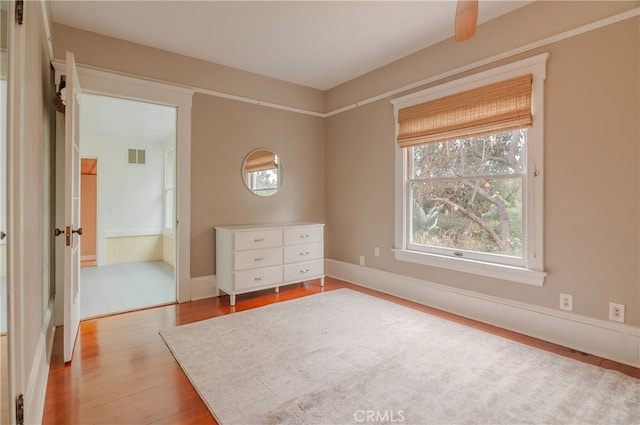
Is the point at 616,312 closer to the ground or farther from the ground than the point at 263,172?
closer to the ground

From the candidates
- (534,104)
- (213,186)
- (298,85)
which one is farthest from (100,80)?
(534,104)

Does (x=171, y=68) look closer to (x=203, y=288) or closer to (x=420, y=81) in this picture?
(x=203, y=288)

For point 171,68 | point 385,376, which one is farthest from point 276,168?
point 385,376

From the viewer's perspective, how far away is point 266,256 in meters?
3.68

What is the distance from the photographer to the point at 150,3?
2627 mm

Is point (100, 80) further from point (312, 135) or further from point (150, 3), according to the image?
point (312, 135)

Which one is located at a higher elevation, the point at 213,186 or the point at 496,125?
the point at 496,125

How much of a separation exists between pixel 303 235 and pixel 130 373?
88.6 inches

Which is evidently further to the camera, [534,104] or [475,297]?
[475,297]

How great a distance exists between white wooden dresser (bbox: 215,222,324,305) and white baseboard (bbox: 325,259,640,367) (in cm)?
88

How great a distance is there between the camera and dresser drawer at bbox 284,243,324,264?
386 cm

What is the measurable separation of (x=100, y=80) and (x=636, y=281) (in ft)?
14.9

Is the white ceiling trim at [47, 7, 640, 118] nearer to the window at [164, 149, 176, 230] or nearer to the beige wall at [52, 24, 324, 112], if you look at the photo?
the beige wall at [52, 24, 324, 112]

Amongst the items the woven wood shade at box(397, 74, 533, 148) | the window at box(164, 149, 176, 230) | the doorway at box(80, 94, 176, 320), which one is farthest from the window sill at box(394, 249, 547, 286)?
the window at box(164, 149, 176, 230)
